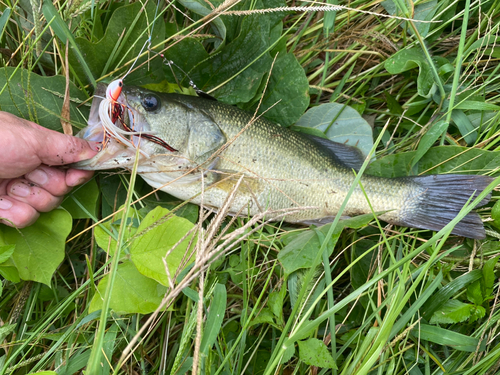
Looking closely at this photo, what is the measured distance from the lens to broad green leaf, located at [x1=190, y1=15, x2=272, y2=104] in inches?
82.7

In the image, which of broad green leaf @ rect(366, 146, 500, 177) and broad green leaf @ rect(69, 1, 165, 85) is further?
broad green leaf @ rect(366, 146, 500, 177)

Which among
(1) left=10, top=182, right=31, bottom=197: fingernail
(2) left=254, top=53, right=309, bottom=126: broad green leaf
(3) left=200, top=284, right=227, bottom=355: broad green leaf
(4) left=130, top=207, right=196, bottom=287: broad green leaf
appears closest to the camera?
(3) left=200, top=284, right=227, bottom=355: broad green leaf

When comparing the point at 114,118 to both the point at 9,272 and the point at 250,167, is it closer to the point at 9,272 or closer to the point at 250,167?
the point at 250,167

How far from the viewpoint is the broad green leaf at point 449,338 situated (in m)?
1.92

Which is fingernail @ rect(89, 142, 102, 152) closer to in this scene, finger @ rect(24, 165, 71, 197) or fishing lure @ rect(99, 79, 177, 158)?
fishing lure @ rect(99, 79, 177, 158)

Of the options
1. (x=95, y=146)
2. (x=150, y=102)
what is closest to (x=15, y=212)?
(x=95, y=146)

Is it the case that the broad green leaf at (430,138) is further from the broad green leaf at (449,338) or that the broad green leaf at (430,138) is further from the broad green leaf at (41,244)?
the broad green leaf at (41,244)

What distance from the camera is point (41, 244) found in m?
1.97

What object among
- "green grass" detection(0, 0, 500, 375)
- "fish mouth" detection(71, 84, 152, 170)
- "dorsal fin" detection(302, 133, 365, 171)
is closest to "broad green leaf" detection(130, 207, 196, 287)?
"green grass" detection(0, 0, 500, 375)

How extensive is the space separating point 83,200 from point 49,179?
23cm

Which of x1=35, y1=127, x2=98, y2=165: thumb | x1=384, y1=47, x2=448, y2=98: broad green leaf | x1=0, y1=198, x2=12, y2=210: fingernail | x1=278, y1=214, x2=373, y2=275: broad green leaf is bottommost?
x1=0, y1=198, x2=12, y2=210: fingernail

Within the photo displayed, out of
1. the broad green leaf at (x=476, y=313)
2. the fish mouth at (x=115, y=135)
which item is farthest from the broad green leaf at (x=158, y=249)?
the broad green leaf at (x=476, y=313)

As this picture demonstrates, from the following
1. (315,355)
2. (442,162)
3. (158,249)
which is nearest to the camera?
(315,355)

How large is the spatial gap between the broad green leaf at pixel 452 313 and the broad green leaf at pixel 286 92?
1.42m
